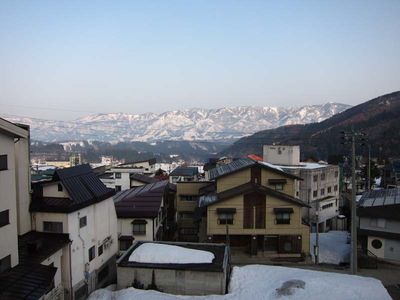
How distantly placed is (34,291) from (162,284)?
5.85 metres

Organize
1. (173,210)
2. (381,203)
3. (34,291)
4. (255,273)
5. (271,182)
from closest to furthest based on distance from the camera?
(34,291), (255,273), (381,203), (271,182), (173,210)

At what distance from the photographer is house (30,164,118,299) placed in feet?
56.2

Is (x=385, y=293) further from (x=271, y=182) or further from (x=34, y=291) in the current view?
(x=34, y=291)

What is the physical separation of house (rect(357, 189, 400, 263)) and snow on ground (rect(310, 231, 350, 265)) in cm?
189

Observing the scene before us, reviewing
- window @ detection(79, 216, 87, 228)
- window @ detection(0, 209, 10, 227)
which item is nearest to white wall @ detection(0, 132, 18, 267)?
window @ detection(0, 209, 10, 227)

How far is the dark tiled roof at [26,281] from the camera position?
40.8 ft

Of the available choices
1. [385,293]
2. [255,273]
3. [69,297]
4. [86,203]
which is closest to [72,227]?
[86,203]

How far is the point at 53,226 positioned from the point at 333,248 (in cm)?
2033

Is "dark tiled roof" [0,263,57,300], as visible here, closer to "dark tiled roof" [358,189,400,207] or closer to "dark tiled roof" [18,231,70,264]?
"dark tiled roof" [18,231,70,264]

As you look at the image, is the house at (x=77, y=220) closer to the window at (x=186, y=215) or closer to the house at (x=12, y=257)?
the house at (x=12, y=257)

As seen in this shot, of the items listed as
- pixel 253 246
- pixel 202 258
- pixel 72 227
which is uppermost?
pixel 72 227

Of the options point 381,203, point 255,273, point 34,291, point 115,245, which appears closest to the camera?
point 34,291

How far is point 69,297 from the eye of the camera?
16.8m

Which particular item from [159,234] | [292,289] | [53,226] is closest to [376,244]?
[292,289]
